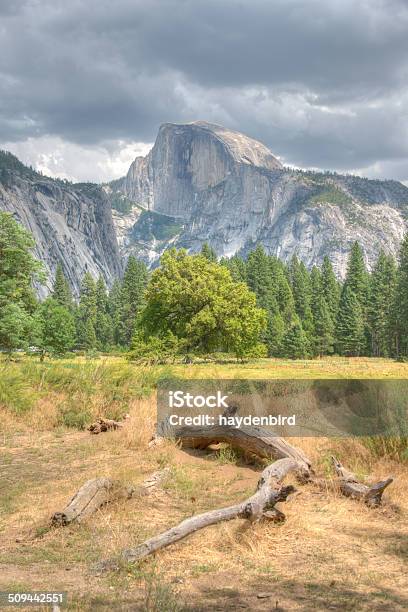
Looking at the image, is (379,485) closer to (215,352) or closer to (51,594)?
(51,594)

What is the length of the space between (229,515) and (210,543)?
0.42m

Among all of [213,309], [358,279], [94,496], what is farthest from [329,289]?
[94,496]

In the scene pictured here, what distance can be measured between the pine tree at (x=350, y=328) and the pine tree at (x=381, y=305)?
7.37ft

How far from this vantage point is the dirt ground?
5.34 meters

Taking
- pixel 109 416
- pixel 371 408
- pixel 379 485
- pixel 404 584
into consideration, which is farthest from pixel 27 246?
pixel 404 584

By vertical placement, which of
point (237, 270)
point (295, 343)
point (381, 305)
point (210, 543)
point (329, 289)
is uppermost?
point (237, 270)

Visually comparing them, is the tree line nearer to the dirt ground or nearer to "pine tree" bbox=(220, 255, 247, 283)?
"pine tree" bbox=(220, 255, 247, 283)

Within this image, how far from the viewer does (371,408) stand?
1101 centimetres

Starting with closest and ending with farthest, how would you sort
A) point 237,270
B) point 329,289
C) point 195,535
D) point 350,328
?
point 195,535 < point 350,328 < point 237,270 < point 329,289

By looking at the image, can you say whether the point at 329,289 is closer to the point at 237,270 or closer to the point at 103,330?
the point at 237,270

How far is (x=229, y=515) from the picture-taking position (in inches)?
280

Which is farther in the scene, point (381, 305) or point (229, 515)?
point (381, 305)

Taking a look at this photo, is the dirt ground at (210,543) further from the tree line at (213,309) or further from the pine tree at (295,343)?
the pine tree at (295,343)

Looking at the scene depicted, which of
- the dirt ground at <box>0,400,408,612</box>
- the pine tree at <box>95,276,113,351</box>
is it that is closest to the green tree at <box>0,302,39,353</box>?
the dirt ground at <box>0,400,408,612</box>
